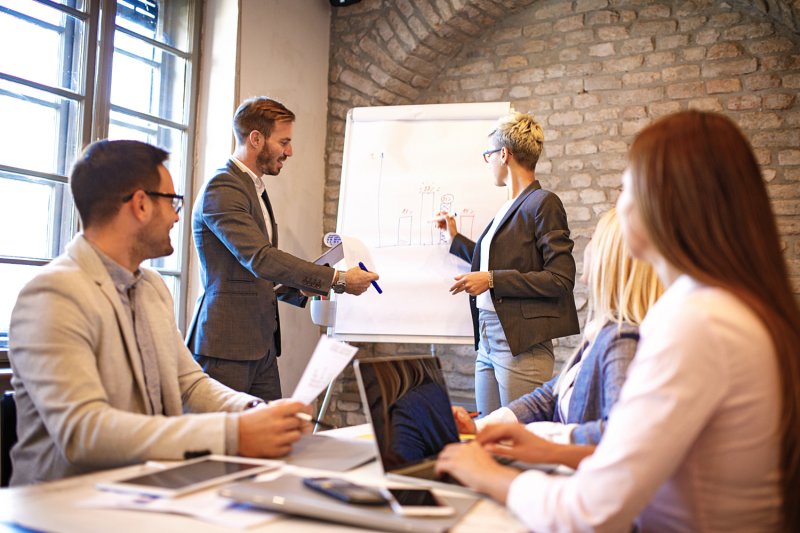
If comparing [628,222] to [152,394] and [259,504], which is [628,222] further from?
[152,394]

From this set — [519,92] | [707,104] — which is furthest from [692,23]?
[519,92]

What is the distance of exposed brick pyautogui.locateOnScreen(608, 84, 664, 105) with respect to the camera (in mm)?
3629

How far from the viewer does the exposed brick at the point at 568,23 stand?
3.82m

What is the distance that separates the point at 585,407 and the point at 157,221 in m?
1.06

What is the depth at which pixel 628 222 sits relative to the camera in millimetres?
898

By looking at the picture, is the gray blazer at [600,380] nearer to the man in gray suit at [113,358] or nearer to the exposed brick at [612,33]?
the man in gray suit at [113,358]

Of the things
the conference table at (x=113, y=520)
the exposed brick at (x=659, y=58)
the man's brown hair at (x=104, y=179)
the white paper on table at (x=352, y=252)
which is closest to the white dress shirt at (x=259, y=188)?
the white paper on table at (x=352, y=252)

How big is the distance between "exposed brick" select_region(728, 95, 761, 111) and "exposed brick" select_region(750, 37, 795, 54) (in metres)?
0.26

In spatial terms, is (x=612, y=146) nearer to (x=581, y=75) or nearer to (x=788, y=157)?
(x=581, y=75)

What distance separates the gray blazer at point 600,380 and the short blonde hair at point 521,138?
4.79 ft

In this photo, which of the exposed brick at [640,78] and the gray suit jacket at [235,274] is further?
the exposed brick at [640,78]

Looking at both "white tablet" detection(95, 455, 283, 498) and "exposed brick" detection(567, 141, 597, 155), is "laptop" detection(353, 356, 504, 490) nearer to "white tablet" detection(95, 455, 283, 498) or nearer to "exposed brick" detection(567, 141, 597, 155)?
"white tablet" detection(95, 455, 283, 498)

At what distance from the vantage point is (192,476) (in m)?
0.95

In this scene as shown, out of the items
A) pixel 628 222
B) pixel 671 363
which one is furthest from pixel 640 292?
pixel 671 363
